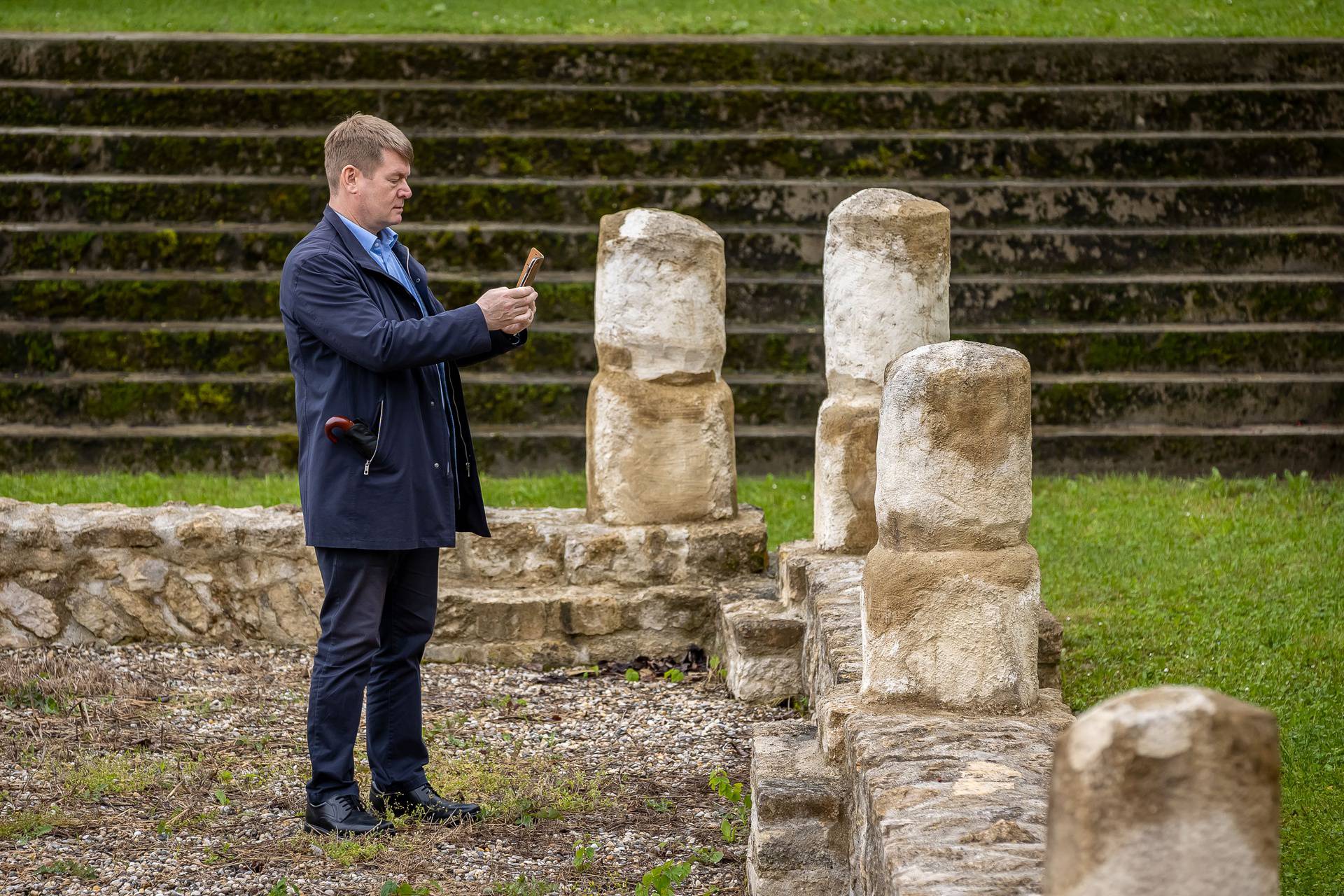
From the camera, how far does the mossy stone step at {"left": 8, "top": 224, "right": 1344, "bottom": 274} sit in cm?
1053

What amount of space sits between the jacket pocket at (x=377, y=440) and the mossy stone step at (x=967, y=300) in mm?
6004

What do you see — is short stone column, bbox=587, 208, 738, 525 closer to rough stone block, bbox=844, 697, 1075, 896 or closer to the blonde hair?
the blonde hair

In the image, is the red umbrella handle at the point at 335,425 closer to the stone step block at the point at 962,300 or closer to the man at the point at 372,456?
the man at the point at 372,456

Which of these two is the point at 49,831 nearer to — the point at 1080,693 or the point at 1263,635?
the point at 1080,693

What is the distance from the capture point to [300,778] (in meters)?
5.12

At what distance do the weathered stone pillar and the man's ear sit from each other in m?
2.01

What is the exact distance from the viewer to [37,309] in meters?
10.3

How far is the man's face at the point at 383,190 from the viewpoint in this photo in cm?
446

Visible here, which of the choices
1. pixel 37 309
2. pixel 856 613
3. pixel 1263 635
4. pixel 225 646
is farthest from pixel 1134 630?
pixel 37 309

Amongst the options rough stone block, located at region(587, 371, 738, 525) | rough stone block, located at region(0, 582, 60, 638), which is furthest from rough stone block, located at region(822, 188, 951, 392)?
rough stone block, located at region(0, 582, 60, 638)

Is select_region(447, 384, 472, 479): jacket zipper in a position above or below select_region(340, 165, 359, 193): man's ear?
below

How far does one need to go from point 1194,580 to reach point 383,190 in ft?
14.4

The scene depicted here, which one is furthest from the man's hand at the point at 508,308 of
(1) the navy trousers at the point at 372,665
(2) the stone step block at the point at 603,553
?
(2) the stone step block at the point at 603,553

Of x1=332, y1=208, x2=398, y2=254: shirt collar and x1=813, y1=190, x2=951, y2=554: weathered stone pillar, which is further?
x1=813, y1=190, x2=951, y2=554: weathered stone pillar
